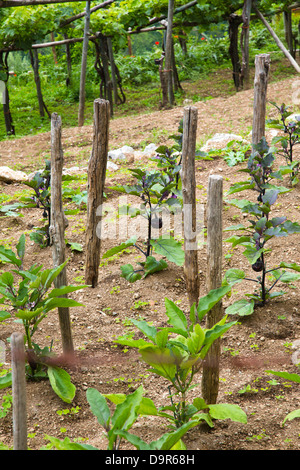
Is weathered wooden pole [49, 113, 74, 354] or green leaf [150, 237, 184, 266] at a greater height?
weathered wooden pole [49, 113, 74, 354]

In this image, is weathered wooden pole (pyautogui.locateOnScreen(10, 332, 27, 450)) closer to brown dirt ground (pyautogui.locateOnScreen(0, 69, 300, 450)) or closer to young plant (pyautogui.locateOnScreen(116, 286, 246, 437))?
young plant (pyautogui.locateOnScreen(116, 286, 246, 437))

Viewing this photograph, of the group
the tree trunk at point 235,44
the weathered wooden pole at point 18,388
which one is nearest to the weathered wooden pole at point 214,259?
the weathered wooden pole at point 18,388

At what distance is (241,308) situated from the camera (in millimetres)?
3479

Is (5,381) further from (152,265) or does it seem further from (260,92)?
(260,92)

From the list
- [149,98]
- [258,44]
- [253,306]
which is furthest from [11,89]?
[253,306]

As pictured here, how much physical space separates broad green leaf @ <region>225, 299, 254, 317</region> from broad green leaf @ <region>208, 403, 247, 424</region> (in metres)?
1.13

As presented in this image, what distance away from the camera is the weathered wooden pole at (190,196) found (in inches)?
142

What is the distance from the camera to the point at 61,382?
2.81m

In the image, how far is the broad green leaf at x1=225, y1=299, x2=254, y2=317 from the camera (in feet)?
11.2

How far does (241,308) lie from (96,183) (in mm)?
1564

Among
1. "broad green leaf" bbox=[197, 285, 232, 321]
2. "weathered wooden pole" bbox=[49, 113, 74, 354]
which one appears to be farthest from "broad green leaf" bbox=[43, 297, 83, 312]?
"broad green leaf" bbox=[197, 285, 232, 321]

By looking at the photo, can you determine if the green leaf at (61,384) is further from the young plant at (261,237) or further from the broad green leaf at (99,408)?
the young plant at (261,237)

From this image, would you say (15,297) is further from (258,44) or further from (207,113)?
(258,44)

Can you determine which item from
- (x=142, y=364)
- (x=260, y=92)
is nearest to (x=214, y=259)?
(x=142, y=364)
